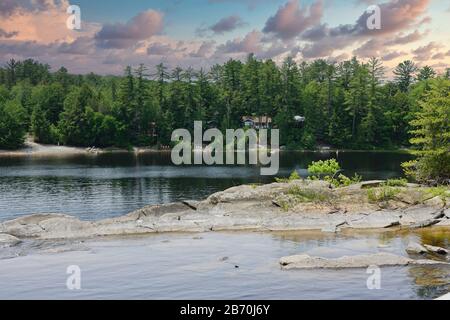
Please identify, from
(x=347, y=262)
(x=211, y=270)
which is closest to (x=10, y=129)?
(x=211, y=270)

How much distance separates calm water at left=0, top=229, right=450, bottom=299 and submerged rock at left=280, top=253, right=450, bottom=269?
2.13 feet

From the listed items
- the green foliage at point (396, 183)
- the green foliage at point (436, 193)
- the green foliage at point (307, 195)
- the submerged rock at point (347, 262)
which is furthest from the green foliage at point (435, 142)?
the submerged rock at point (347, 262)

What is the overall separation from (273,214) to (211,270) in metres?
15.5

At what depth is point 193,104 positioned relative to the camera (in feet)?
517

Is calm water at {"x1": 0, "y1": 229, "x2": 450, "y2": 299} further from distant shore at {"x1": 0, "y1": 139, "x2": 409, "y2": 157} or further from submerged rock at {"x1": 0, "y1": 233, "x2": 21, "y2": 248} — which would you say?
distant shore at {"x1": 0, "y1": 139, "x2": 409, "y2": 157}

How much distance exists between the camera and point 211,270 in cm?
2777

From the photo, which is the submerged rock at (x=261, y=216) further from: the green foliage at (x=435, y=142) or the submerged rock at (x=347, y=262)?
the submerged rock at (x=347, y=262)

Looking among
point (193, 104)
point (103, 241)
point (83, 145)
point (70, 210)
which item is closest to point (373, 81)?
point (193, 104)

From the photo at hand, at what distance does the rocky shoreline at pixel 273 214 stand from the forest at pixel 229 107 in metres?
102

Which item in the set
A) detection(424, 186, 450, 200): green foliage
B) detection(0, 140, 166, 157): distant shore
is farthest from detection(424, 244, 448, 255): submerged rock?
detection(0, 140, 166, 157): distant shore

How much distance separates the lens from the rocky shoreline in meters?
39.1

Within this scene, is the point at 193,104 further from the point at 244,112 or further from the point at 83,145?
the point at 83,145

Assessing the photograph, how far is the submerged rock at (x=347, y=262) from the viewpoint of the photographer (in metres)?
27.5

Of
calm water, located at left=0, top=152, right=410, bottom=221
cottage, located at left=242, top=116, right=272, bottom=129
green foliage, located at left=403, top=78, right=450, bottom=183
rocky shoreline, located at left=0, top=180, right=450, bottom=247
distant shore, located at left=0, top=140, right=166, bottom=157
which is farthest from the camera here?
cottage, located at left=242, top=116, right=272, bottom=129
